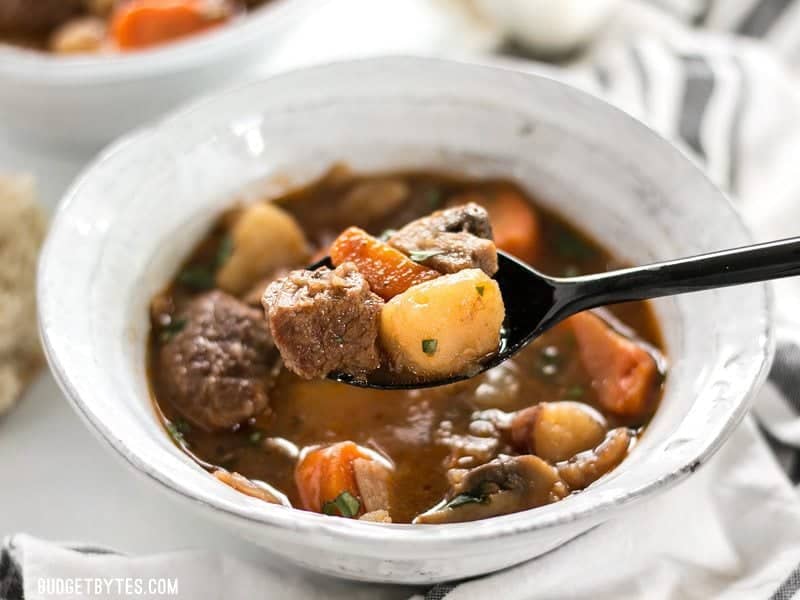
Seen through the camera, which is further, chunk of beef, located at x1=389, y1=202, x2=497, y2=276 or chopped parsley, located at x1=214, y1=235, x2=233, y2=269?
chopped parsley, located at x1=214, y1=235, x2=233, y2=269

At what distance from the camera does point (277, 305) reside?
2.09 meters

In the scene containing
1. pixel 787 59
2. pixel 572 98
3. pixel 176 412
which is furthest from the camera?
pixel 787 59

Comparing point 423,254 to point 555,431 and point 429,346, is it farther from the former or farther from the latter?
point 555,431

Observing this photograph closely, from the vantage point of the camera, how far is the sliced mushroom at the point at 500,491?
2076 mm

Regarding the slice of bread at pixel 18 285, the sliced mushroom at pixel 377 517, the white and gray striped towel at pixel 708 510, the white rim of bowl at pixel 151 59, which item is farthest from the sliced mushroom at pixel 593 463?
the white rim of bowl at pixel 151 59

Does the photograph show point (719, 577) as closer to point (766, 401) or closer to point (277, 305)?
point (766, 401)

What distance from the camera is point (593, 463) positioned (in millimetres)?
2172

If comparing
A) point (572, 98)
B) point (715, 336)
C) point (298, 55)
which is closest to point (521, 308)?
point (715, 336)

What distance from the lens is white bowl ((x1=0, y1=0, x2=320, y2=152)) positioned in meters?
3.06

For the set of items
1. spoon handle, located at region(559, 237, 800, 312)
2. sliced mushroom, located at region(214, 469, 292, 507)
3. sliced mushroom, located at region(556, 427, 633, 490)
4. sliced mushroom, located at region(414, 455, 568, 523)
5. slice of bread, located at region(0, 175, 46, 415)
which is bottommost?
slice of bread, located at region(0, 175, 46, 415)

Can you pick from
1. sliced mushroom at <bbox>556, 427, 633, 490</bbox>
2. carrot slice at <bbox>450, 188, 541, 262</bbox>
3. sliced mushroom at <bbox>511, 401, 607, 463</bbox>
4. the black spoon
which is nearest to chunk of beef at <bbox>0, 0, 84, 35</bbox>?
carrot slice at <bbox>450, 188, 541, 262</bbox>

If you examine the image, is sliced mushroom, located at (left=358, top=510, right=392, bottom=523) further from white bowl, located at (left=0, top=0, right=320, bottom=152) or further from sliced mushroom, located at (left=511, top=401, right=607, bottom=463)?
white bowl, located at (left=0, top=0, right=320, bottom=152)

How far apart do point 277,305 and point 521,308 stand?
1.71 feet

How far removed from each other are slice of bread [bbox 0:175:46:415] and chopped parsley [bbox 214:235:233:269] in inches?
19.4
